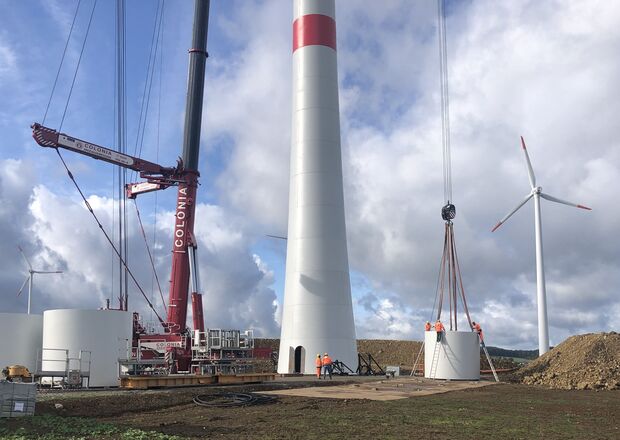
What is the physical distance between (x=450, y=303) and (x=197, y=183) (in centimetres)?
1529

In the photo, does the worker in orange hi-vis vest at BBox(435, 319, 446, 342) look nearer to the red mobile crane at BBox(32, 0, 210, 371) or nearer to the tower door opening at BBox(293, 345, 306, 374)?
the tower door opening at BBox(293, 345, 306, 374)

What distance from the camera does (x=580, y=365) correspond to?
3372 cm

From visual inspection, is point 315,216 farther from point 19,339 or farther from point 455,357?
point 19,339

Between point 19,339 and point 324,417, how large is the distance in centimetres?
1693

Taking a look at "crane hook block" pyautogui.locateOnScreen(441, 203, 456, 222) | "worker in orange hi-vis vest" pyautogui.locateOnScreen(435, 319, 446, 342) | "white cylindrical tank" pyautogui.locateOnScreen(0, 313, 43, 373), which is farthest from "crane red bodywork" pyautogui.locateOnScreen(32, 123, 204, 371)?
"crane hook block" pyautogui.locateOnScreen(441, 203, 456, 222)

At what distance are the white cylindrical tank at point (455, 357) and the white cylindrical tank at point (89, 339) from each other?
1600 centimetres

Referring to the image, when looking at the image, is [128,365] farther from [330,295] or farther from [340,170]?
[340,170]

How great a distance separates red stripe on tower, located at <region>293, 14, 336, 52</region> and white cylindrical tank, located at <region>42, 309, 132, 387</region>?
63.0 feet

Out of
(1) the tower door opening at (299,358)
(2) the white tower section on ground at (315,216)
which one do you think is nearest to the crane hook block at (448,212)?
(2) the white tower section on ground at (315,216)

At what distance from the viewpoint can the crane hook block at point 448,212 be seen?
3522 centimetres

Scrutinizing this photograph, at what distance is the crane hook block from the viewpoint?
3522cm

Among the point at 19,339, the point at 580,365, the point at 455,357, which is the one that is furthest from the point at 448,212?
the point at 19,339

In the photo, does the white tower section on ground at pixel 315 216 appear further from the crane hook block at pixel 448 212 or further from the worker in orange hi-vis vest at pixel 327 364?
the crane hook block at pixel 448 212

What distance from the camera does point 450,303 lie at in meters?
34.3
